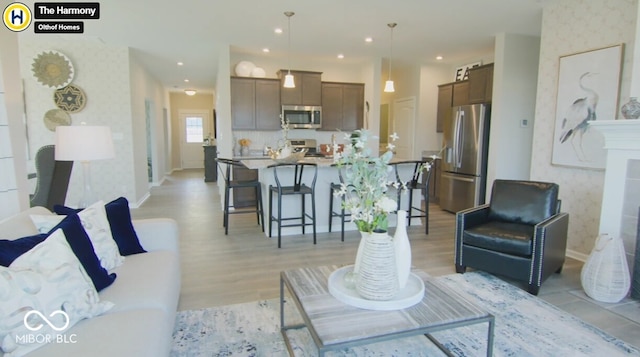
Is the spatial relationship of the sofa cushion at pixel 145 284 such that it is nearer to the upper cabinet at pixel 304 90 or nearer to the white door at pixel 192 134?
the upper cabinet at pixel 304 90

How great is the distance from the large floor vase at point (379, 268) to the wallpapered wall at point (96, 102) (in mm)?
5494

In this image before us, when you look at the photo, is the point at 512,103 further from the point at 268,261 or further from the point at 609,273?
the point at 268,261

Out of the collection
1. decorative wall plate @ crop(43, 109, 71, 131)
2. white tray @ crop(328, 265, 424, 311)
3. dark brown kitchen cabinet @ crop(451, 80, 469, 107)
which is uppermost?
dark brown kitchen cabinet @ crop(451, 80, 469, 107)

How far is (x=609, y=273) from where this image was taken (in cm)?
275

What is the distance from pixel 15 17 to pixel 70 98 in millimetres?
2960

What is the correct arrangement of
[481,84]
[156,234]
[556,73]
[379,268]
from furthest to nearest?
[481,84] → [556,73] → [156,234] → [379,268]

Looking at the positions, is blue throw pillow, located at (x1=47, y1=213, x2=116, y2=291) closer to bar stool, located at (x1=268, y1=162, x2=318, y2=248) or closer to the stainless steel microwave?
bar stool, located at (x1=268, y1=162, x2=318, y2=248)

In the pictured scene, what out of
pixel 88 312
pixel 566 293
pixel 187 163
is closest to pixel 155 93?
pixel 187 163

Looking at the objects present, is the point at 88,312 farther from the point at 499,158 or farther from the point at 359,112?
the point at 359,112

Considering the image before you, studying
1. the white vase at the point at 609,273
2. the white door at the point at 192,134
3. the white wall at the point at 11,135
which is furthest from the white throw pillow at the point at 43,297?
the white door at the point at 192,134

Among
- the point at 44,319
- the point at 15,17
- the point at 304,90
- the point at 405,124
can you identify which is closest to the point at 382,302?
the point at 44,319

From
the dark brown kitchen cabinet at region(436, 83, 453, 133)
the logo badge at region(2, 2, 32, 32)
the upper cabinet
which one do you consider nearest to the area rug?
the logo badge at region(2, 2, 32, 32)

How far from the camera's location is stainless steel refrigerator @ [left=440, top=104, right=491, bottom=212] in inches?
212

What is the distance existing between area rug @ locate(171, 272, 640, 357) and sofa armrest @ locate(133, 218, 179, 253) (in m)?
0.49
